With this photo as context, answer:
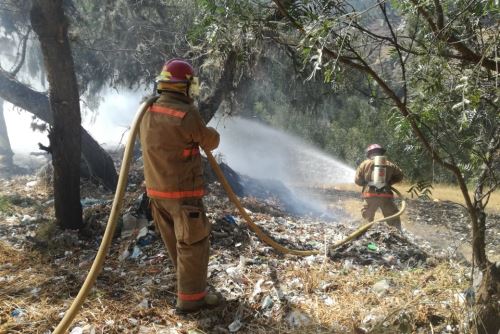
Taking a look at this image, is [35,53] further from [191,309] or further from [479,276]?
[479,276]

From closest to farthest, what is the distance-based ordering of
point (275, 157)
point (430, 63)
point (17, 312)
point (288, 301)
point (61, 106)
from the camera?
point (430, 63) → point (17, 312) → point (288, 301) → point (61, 106) → point (275, 157)

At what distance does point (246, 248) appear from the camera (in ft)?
15.5

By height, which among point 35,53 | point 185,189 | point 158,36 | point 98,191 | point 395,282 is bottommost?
point 395,282

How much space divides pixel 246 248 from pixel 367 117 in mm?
15951

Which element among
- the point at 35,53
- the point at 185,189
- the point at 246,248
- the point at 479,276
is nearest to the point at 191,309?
the point at 185,189

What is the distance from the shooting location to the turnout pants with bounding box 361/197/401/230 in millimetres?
6543

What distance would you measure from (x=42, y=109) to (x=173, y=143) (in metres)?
6.02

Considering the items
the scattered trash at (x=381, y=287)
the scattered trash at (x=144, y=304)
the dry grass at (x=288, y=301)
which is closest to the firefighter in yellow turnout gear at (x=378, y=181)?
the dry grass at (x=288, y=301)

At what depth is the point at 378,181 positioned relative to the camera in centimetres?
643

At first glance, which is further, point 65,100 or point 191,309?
point 65,100

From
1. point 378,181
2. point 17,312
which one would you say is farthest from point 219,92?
point 17,312

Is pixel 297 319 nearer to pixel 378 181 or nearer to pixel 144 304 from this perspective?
pixel 144 304

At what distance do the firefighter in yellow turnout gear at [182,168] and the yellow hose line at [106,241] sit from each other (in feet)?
0.43

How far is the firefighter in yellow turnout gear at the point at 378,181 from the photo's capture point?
6.41 meters
